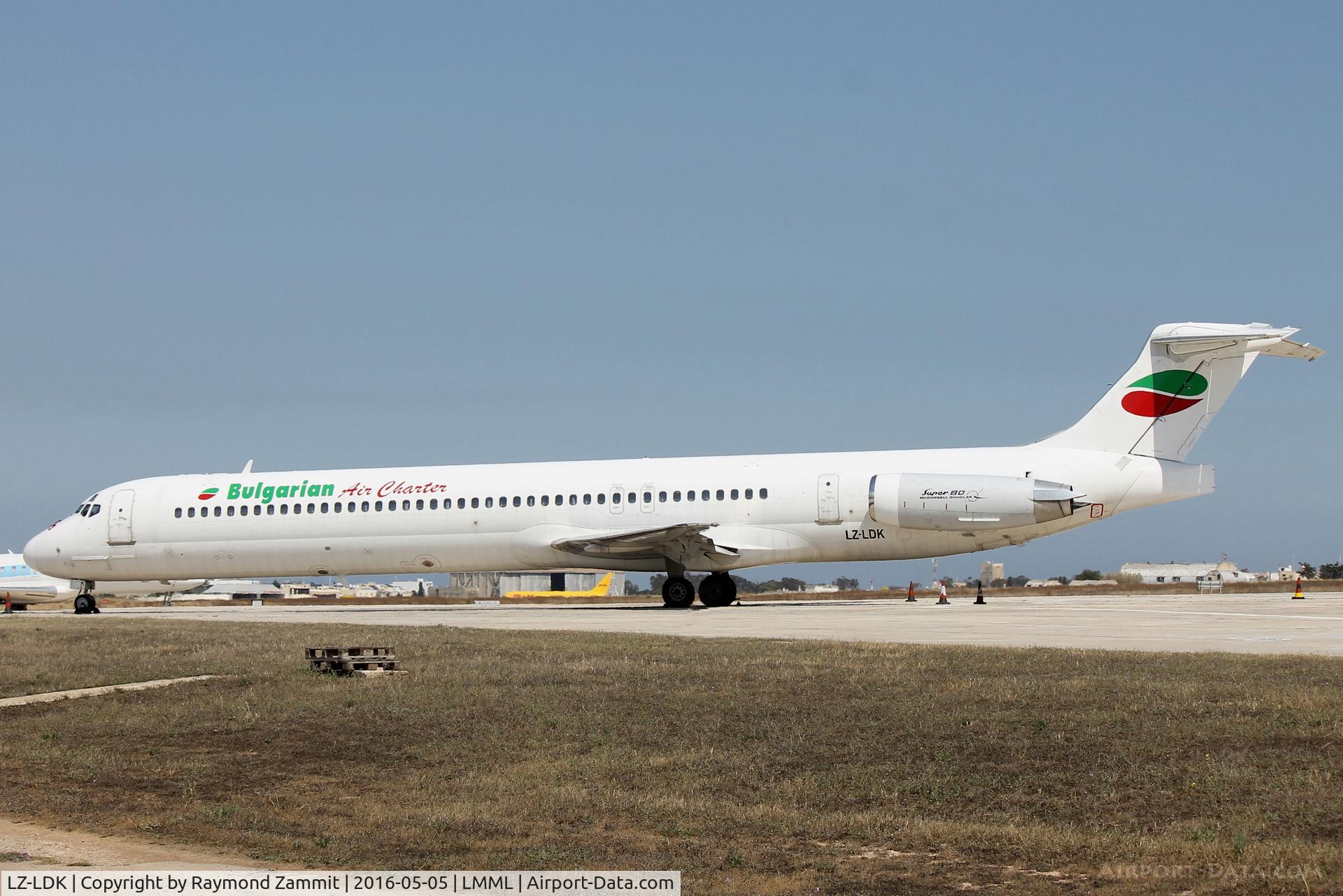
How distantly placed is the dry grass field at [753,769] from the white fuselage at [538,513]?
15.7 metres

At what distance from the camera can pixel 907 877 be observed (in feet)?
23.9

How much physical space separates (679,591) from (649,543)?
6.50 ft

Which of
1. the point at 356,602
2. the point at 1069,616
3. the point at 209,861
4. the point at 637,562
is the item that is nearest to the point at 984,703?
the point at 209,861

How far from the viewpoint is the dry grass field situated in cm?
764

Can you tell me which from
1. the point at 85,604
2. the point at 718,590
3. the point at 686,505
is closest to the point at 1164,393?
the point at 686,505

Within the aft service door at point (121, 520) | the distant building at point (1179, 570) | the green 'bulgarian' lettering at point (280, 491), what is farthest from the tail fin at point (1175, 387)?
the distant building at point (1179, 570)

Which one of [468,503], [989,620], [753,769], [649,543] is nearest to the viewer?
[753,769]

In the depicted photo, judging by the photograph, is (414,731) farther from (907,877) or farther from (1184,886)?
(1184,886)

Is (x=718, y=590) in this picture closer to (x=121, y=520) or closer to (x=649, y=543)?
(x=649, y=543)

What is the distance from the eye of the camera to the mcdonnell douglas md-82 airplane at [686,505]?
31406 mm

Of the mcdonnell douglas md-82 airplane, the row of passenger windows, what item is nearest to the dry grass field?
the mcdonnell douglas md-82 airplane

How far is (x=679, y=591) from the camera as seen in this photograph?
34844 millimetres

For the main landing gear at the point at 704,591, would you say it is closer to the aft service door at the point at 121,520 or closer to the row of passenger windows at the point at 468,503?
the row of passenger windows at the point at 468,503

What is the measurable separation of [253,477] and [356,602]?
2333 cm
